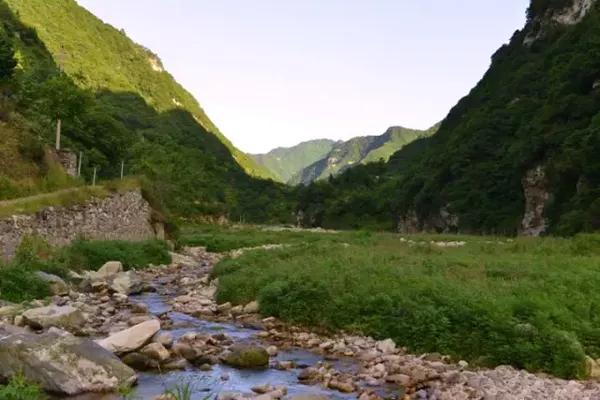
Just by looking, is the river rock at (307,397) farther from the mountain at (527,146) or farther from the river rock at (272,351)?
the mountain at (527,146)

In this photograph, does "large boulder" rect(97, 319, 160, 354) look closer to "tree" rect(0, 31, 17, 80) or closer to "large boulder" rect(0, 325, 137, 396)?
"large boulder" rect(0, 325, 137, 396)

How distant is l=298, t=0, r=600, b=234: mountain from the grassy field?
35874mm

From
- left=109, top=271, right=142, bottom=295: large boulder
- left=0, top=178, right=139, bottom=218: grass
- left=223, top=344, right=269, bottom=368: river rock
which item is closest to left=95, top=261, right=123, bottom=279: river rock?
left=109, top=271, right=142, bottom=295: large boulder

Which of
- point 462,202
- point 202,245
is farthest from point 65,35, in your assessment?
point 202,245

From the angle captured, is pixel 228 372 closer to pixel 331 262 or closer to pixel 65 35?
pixel 331 262

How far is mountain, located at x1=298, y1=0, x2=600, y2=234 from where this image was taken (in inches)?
2408

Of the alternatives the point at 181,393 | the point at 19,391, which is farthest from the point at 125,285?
the point at 19,391

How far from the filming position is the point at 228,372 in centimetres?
1140

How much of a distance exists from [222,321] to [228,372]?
533 cm

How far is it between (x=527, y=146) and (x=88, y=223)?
57418 mm

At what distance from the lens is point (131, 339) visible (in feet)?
38.6

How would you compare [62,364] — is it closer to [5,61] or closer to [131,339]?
[131,339]

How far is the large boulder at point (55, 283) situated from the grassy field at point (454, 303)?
475 cm

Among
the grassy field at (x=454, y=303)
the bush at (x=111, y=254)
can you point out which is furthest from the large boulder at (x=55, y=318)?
the bush at (x=111, y=254)
